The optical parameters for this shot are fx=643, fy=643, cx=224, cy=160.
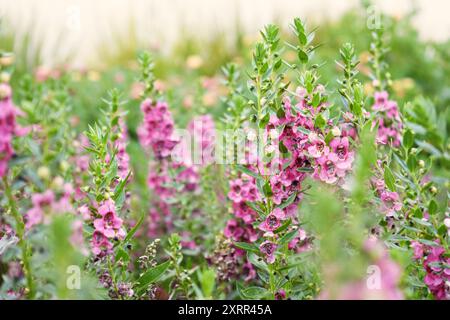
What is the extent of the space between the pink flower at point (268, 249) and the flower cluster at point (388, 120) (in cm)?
100

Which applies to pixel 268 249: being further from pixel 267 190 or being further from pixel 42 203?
pixel 42 203

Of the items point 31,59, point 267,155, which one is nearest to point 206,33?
point 31,59

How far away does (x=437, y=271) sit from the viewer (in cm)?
242

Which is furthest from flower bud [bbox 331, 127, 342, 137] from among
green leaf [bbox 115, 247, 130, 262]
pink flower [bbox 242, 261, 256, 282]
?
pink flower [bbox 242, 261, 256, 282]

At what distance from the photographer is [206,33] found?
9.23m

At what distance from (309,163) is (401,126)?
0.93 m

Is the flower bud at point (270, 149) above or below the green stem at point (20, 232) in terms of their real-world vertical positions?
above

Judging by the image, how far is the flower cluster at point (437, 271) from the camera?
240cm

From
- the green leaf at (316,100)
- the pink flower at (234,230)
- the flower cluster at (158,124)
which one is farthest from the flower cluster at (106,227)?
the flower cluster at (158,124)

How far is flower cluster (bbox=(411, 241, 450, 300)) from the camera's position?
2.40 m

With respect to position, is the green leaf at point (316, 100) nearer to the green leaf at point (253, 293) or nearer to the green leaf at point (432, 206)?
the green leaf at point (432, 206)

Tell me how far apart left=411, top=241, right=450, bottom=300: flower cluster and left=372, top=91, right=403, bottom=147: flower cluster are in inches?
33.8

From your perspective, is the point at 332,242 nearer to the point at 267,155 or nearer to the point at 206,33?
the point at 267,155

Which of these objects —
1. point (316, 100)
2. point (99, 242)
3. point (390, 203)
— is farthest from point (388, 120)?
point (99, 242)
